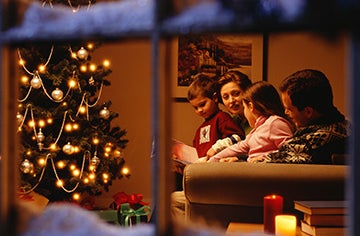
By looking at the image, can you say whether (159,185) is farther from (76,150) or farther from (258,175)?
(76,150)

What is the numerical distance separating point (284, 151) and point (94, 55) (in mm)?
2768

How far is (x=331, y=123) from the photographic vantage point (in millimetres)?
3283

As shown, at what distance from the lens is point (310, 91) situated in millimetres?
3613

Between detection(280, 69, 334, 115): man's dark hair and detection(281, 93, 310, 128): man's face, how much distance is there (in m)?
0.02

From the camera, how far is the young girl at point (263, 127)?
3570 millimetres

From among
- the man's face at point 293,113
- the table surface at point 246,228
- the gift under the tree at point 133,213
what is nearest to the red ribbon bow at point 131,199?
the gift under the tree at point 133,213

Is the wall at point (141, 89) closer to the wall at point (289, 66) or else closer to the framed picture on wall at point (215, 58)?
the wall at point (289, 66)

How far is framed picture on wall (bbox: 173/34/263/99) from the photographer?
5473 millimetres

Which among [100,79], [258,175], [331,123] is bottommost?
[258,175]

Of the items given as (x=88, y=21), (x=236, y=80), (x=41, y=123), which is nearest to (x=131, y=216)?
(x=41, y=123)

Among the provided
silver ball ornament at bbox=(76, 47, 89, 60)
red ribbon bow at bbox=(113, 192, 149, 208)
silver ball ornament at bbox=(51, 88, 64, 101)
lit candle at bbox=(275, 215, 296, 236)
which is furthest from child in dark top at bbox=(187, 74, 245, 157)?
lit candle at bbox=(275, 215, 296, 236)

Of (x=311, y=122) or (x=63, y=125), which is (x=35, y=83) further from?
(x=311, y=122)

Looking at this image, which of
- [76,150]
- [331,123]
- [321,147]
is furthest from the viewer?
[76,150]

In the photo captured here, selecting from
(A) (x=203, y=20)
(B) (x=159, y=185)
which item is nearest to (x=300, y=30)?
(A) (x=203, y=20)
